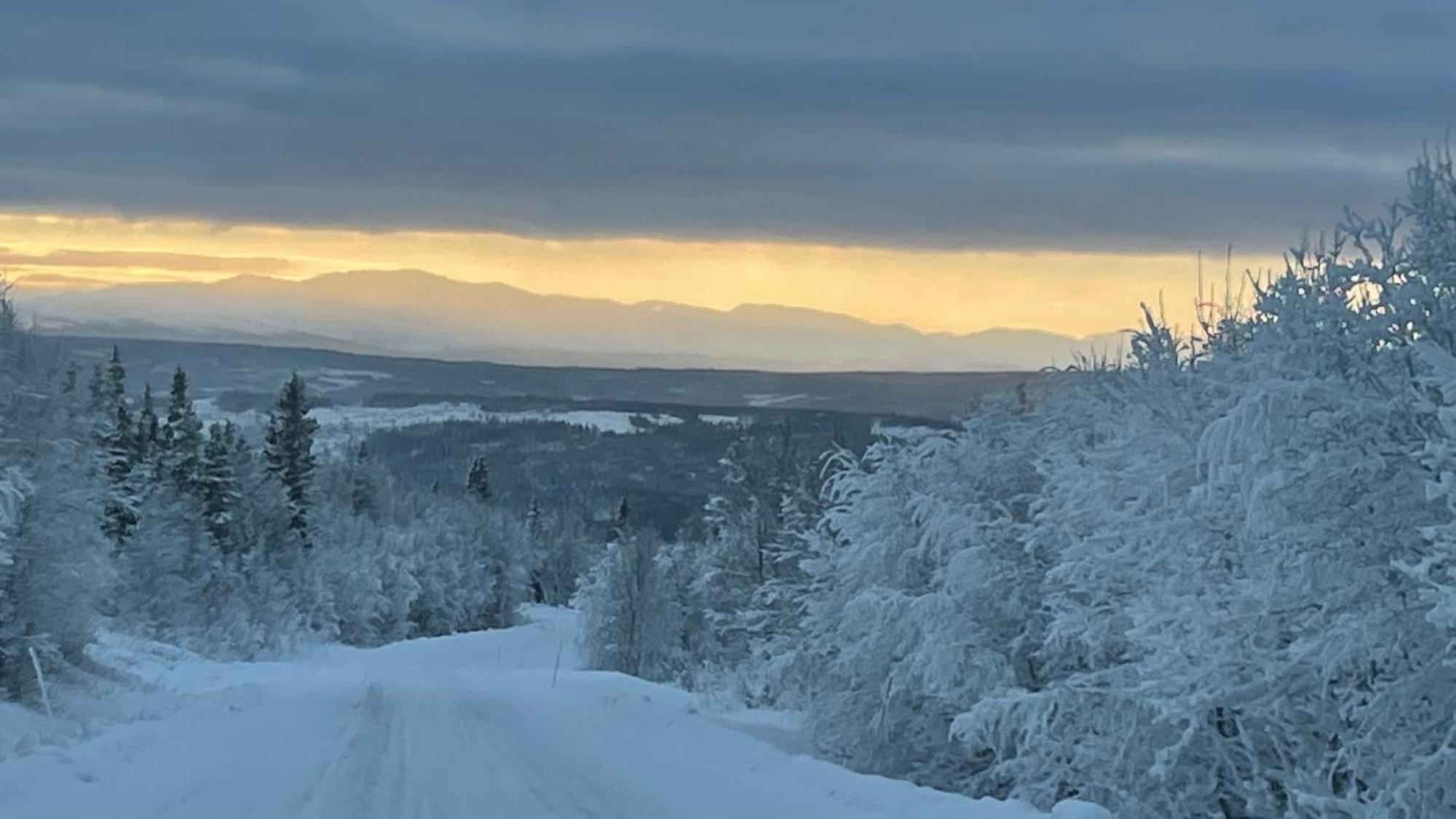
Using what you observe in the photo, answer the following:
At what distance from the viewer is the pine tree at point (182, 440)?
196 feet

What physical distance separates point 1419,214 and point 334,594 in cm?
6372

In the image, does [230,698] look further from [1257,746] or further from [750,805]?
[1257,746]

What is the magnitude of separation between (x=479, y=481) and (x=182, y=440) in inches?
3061

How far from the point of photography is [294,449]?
7469 cm

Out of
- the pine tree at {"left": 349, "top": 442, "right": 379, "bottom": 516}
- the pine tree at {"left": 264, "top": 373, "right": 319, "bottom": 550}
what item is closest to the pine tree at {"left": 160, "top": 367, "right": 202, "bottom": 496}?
the pine tree at {"left": 264, "top": 373, "right": 319, "bottom": 550}

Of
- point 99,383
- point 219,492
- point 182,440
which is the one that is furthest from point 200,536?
point 99,383

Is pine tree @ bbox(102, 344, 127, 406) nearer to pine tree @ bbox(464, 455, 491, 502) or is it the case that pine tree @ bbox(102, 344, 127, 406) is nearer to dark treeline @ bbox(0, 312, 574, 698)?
dark treeline @ bbox(0, 312, 574, 698)

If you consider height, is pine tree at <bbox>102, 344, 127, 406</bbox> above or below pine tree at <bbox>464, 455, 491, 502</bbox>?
above

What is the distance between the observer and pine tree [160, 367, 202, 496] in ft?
196

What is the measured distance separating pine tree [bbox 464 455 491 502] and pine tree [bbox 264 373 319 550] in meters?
52.1

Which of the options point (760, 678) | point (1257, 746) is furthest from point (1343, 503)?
point (760, 678)

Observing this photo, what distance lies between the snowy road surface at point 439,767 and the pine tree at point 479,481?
351 feet

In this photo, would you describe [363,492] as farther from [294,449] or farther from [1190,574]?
[1190,574]

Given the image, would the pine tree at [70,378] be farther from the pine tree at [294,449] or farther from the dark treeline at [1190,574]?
the pine tree at [294,449]
